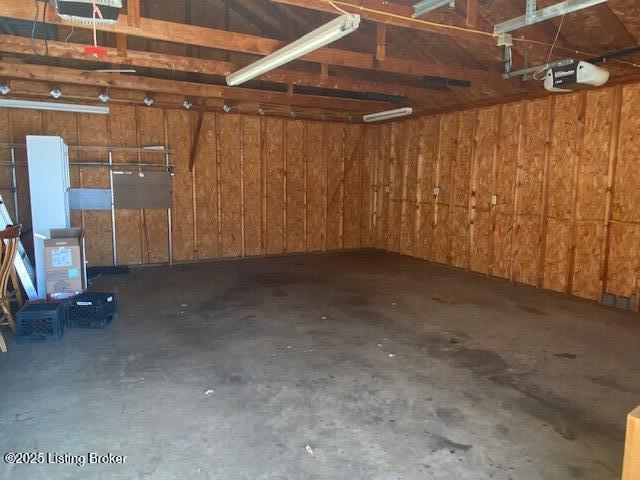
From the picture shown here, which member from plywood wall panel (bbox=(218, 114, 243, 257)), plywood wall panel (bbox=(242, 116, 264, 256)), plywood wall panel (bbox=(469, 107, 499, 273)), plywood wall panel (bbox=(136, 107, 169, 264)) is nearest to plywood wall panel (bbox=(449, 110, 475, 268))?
plywood wall panel (bbox=(469, 107, 499, 273))

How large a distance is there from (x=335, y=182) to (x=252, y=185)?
188 cm

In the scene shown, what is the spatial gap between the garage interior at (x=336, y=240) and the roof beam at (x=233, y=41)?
0.09 ft

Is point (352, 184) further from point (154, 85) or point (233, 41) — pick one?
point (233, 41)

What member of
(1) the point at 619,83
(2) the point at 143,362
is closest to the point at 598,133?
(1) the point at 619,83

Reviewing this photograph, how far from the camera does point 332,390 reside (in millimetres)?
3318

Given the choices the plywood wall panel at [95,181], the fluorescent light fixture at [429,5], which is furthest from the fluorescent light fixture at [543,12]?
the plywood wall panel at [95,181]

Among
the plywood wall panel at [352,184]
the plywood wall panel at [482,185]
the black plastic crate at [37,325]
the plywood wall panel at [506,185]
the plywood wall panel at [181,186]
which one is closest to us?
the black plastic crate at [37,325]

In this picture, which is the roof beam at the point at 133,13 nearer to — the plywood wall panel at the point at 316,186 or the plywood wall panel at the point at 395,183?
the plywood wall panel at the point at 316,186

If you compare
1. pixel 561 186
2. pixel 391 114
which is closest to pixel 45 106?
pixel 391 114

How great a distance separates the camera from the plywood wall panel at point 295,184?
8.98 metres

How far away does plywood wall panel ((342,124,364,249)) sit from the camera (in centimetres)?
966

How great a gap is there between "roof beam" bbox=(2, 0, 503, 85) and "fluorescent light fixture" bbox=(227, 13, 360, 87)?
10.1 inches

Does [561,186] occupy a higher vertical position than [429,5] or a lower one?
lower

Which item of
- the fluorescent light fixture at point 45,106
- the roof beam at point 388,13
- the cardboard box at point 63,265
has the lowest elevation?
the cardboard box at point 63,265
